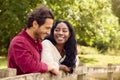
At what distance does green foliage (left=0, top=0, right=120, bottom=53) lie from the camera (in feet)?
73.1

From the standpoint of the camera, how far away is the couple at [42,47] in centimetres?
344

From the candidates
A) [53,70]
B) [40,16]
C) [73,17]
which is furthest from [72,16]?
[40,16]

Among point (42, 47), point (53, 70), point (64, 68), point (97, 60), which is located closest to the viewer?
point (53, 70)

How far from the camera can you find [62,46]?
4137 mm

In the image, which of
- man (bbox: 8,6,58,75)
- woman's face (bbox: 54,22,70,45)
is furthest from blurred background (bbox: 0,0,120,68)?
man (bbox: 8,6,58,75)

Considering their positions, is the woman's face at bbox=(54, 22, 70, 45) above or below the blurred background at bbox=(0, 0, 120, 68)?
below

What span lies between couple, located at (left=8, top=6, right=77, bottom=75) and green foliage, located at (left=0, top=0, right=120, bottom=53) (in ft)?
56.4

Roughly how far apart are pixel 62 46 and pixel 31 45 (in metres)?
0.66

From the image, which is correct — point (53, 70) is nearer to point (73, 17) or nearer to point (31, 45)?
point (31, 45)

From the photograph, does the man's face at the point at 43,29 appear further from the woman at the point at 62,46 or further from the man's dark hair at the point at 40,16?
the woman at the point at 62,46

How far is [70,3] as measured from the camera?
2541 centimetres

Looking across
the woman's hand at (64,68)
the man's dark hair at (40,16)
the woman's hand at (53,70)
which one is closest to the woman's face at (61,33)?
the woman's hand at (64,68)

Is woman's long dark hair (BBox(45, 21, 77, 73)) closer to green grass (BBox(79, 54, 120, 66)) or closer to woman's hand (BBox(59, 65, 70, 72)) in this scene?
woman's hand (BBox(59, 65, 70, 72))

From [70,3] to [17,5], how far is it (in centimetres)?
450
